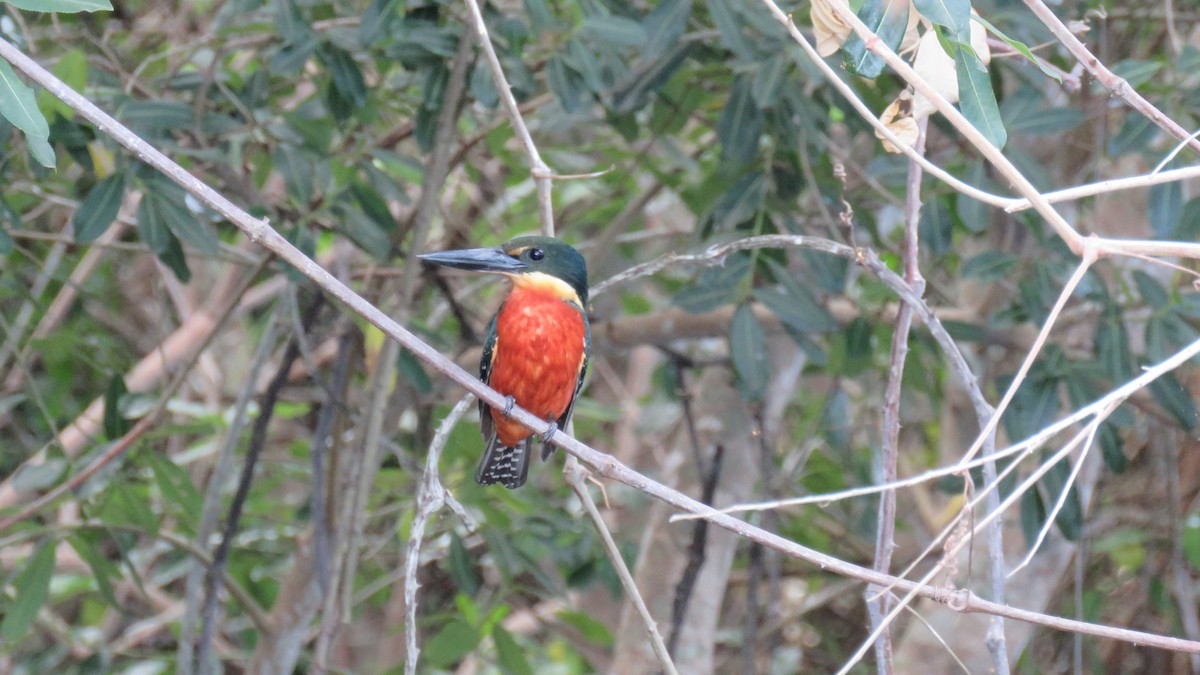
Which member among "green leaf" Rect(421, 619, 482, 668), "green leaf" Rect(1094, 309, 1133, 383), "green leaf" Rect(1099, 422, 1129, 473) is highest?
"green leaf" Rect(1094, 309, 1133, 383)

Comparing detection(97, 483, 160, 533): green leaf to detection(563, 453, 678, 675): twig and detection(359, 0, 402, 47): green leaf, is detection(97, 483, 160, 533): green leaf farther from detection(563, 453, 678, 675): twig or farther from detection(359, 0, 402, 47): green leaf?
detection(563, 453, 678, 675): twig

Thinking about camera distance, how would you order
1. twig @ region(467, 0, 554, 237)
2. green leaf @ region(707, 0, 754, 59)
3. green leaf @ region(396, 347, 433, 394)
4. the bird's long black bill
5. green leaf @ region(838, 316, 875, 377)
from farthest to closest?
green leaf @ region(838, 316, 875, 377)
green leaf @ region(396, 347, 433, 394)
green leaf @ region(707, 0, 754, 59)
the bird's long black bill
twig @ region(467, 0, 554, 237)

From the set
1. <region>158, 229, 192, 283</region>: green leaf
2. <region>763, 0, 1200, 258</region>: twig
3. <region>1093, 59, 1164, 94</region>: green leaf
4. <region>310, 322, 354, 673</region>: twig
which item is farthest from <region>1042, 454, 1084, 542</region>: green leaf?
<region>158, 229, 192, 283</region>: green leaf

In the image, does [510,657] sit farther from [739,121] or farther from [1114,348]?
[1114,348]

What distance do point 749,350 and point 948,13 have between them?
1924 millimetres

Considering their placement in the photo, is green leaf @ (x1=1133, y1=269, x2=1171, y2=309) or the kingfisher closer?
the kingfisher

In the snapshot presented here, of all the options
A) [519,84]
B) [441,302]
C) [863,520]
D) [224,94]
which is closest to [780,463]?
[863,520]

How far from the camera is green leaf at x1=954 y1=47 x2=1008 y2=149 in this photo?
186cm

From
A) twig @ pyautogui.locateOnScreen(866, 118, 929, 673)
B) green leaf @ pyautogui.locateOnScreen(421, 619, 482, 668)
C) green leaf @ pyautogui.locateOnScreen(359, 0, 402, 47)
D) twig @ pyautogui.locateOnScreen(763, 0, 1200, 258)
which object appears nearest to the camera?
twig @ pyautogui.locateOnScreen(763, 0, 1200, 258)

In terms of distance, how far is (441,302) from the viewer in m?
4.71

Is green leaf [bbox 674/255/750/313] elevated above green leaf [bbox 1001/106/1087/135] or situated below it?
below

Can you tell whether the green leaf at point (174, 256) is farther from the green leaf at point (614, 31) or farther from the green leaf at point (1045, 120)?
the green leaf at point (1045, 120)

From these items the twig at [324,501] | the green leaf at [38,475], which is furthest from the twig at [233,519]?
the green leaf at [38,475]

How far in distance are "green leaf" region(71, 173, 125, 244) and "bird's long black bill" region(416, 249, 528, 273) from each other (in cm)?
85
